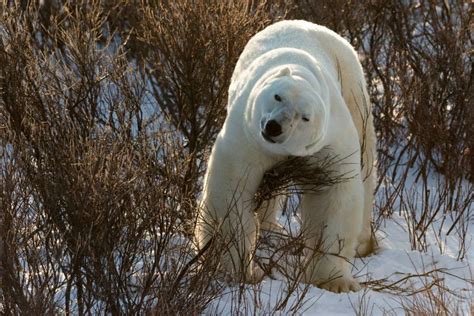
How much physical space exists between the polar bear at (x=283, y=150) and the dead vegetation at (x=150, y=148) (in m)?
0.11

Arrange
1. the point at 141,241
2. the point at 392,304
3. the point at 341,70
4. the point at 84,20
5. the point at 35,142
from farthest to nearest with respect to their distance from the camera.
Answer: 1. the point at 84,20
2. the point at 341,70
3. the point at 392,304
4. the point at 35,142
5. the point at 141,241

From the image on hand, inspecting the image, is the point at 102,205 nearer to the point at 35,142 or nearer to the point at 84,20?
the point at 35,142

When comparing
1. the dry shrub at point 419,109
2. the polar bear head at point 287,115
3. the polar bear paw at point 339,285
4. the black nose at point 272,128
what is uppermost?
the dry shrub at point 419,109

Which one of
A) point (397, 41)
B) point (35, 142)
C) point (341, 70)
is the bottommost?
point (35, 142)

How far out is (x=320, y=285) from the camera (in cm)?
450

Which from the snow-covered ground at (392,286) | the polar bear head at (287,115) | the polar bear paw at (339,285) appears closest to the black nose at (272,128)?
the polar bear head at (287,115)

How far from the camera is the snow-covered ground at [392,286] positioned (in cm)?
398

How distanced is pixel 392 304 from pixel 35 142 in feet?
5.56

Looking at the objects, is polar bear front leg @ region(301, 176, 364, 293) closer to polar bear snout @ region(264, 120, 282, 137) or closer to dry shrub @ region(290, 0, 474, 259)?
polar bear snout @ region(264, 120, 282, 137)

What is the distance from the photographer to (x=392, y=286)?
4594 mm

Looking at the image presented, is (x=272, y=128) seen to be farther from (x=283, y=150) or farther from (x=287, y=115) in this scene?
(x=283, y=150)

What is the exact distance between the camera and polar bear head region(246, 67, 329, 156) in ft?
12.7

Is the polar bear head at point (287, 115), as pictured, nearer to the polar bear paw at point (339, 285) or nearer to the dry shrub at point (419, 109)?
the polar bear paw at point (339, 285)

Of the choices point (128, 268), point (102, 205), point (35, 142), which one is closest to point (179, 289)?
point (128, 268)
